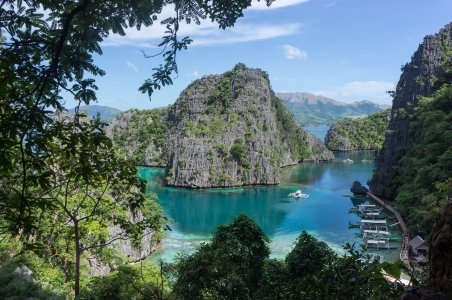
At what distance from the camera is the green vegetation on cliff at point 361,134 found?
104m

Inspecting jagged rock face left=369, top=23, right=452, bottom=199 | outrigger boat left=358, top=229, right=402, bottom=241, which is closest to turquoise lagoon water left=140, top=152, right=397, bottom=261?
outrigger boat left=358, top=229, right=402, bottom=241

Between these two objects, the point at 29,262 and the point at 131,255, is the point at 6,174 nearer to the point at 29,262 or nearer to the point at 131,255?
the point at 29,262

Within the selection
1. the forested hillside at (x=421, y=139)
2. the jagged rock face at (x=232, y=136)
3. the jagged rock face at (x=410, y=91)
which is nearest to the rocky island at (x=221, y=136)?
the jagged rock face at (x=232, y=136)

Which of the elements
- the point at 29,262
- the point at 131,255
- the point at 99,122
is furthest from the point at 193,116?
the point at 99,122

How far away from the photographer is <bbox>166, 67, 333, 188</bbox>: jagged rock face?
2402 inches

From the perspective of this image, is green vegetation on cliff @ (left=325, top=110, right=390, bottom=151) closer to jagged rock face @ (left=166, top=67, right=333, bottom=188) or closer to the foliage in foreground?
→ jagged rock face @ (left=166, top=67, right=333, bottom=188)

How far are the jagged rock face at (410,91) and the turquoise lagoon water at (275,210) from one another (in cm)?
507

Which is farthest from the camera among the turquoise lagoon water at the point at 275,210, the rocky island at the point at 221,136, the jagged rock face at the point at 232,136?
the rocky island at the point at 221,136

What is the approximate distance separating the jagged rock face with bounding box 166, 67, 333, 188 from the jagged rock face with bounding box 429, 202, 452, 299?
183ft

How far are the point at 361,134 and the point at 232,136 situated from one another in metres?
54.6

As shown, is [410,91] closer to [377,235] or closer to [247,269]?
[377,235]

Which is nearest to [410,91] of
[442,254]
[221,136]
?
[221,136]

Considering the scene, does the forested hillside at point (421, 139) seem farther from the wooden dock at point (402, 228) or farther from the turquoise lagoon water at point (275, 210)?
the turquoise lagoon water at point (275, 210)

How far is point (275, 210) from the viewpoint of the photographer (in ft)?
139
